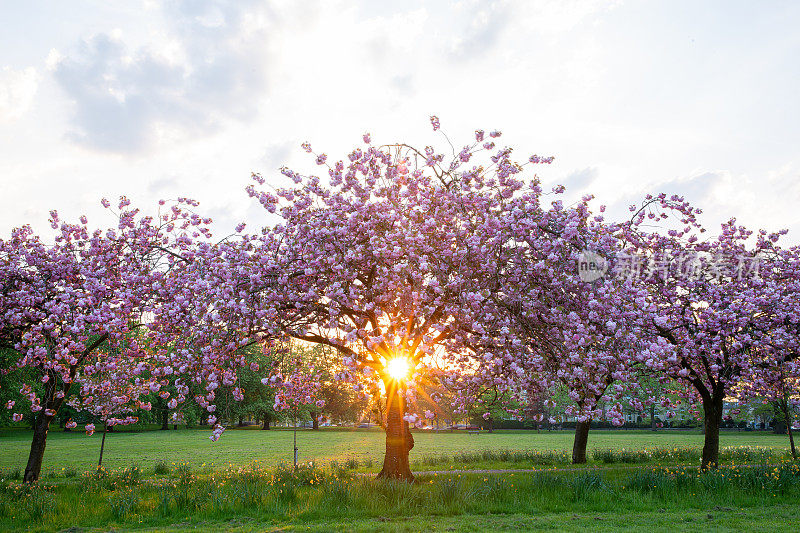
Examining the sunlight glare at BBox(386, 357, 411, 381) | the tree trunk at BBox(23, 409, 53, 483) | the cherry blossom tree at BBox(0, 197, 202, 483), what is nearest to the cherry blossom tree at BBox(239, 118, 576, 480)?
the sunlight glare at BBox(386, 357, 411, 381)

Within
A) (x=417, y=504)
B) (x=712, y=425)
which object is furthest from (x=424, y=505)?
(x=712, y=425)

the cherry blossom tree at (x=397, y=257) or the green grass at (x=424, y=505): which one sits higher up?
the cherry blossom tree at (x=397, y=257)

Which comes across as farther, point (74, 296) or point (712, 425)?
point (712, 425)

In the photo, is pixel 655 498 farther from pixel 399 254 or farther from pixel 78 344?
pixel 78 344

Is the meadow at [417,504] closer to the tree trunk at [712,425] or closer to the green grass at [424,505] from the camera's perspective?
the green grass at [424,505]

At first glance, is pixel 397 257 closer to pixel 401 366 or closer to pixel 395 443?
pixel 401 366

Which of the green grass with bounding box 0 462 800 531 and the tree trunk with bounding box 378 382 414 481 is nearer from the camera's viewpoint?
the green grass with bounding box 0 462 800 531

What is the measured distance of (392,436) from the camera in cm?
1783

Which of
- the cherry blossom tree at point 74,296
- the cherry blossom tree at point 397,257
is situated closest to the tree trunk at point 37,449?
the cherry blossom tree at point 74,296

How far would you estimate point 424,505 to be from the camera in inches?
514

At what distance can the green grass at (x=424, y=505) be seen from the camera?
1170 centimetres

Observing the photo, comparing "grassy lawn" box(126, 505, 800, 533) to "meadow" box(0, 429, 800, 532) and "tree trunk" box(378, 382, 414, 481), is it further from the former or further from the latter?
"tree trunk" box(378, 382, 414, 481)

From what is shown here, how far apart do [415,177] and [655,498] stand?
1109cm

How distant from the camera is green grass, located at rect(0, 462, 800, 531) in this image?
460 inches
